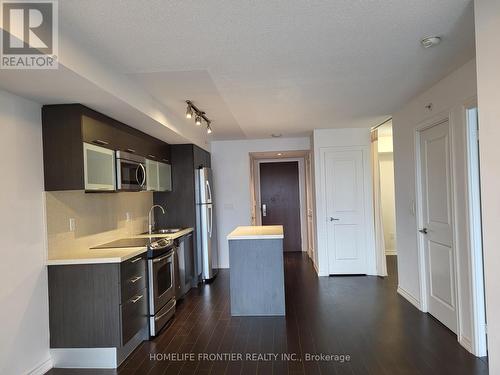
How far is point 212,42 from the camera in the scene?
86.4 inches

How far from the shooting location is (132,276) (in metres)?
3.03

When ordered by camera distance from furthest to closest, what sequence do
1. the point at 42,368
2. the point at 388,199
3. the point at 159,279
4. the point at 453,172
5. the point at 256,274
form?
1. the point at 388,199
2. the point at 256,274
3. the point at 159,279
4. the point at 453,172
5. the point at 42,368

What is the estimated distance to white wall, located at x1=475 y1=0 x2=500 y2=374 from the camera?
163 centimetres

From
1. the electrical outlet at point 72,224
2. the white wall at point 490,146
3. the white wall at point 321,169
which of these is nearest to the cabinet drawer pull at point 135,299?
the electrical outlet at point 72,224

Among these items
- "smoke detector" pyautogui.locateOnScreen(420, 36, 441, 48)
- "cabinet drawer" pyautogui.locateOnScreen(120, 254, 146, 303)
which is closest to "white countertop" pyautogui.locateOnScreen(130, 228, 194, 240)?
"cabinet drawer" pyautogui.locateOnScreen(120, 254, 146, 303)

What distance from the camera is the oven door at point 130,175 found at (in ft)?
10.9

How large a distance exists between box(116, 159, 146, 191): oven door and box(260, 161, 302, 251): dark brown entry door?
4.29 metres

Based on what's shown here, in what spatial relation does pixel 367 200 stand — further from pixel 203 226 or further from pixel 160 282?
pixel 160 282

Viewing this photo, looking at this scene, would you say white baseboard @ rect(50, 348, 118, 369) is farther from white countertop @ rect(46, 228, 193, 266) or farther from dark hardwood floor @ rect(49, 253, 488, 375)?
white countertop @ rect(46, 228, 193, 266)

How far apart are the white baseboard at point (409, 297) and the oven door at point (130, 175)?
131 inches

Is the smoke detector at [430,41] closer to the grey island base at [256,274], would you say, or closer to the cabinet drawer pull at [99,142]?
the grey island base at [256,274]

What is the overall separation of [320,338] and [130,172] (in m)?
2.47

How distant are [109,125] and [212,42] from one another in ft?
5.00

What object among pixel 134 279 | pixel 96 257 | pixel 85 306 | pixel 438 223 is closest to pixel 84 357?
pixel 85 306
